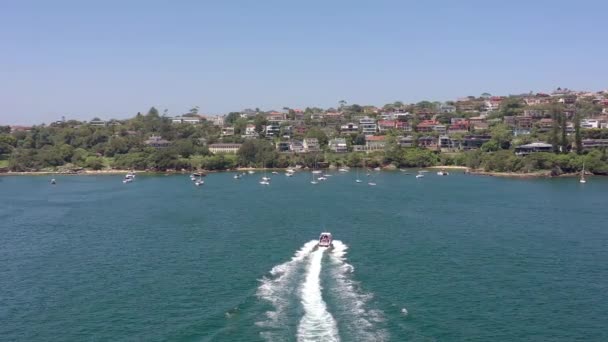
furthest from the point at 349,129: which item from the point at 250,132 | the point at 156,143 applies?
the point at 156,143

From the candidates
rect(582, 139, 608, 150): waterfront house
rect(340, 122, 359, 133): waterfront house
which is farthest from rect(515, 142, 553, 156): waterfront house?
rect(340, 122, 359, 133): waterfront house

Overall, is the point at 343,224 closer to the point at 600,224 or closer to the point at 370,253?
the point at 370,253

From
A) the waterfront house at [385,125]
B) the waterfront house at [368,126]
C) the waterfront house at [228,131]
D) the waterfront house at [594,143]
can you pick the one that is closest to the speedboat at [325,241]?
the waterfront house at [594,143]

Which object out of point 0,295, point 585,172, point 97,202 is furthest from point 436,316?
point 585,172

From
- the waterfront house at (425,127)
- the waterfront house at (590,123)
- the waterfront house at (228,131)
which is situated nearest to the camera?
the waterfront house at (590,123)

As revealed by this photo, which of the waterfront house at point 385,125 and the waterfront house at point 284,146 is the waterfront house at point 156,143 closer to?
the waterfront house at point 284,146

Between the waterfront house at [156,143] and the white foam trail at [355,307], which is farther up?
the waterfront house at [156,143]

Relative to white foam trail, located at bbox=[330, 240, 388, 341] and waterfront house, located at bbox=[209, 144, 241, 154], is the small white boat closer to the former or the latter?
white foam trail, located at bbox=[330, 240, 388, 341]
